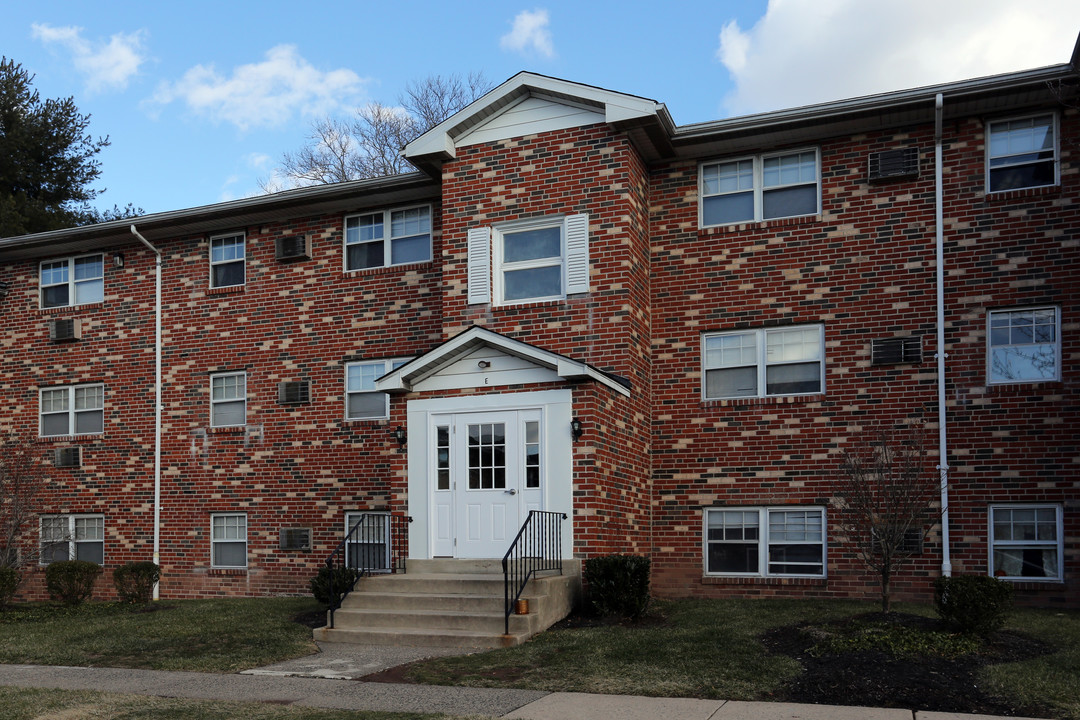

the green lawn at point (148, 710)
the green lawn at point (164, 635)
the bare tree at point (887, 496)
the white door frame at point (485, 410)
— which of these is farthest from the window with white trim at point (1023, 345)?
the green lawn at point (164, 635)

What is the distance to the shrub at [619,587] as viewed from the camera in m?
11.5

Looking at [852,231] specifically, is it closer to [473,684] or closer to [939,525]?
[939,525]

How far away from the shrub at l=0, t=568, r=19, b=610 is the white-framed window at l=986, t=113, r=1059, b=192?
A: 52.0 feet

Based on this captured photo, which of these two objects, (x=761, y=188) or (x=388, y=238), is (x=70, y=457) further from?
(x=761, y=188)

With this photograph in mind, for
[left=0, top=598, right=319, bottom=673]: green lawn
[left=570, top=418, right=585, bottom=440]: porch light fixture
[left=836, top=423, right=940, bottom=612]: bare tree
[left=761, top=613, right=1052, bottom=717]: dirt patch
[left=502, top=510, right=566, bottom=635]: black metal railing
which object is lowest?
[left=0, top=598, right=319, bottom=673]: green lawn

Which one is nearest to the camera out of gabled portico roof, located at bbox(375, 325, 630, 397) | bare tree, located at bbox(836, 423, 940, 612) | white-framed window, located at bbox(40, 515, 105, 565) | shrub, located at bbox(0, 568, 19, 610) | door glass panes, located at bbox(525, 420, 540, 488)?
bare tree, located at bbox(836, 423, 940, 612)

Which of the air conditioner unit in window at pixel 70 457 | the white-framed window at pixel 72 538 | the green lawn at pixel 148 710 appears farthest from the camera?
the air conditioner unit in window at pixel 70 457

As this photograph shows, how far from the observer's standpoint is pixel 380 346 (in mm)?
16172

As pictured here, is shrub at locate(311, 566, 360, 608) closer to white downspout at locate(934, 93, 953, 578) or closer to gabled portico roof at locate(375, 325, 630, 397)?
gabled portico roof at locate(375, 325, 630, 397)

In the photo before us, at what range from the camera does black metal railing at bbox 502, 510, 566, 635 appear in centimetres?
1141

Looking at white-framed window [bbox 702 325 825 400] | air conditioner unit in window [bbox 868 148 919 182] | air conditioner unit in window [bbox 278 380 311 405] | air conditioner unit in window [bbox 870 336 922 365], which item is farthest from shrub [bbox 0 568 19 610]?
air conditioner unit in window [bbox 868 148 919 182]

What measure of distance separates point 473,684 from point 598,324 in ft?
19.5

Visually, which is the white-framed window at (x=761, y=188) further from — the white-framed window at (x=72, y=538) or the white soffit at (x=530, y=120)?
the white-framed window at (x=72, y=538)

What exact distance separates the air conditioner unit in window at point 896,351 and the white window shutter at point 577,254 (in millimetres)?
4040
